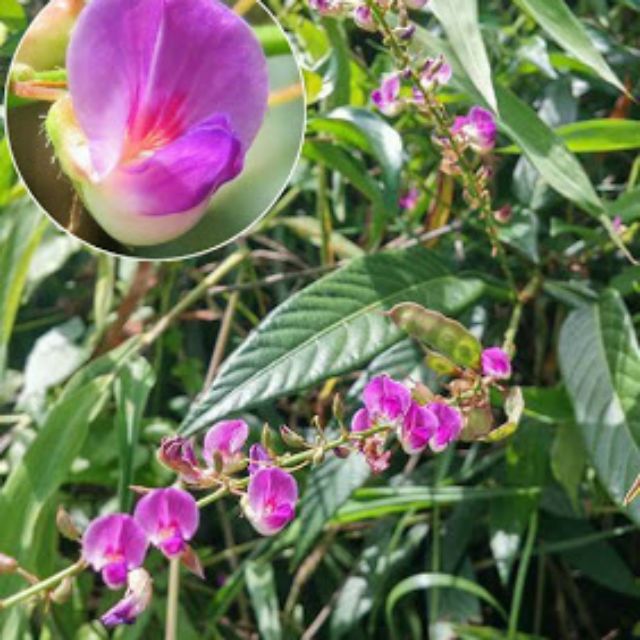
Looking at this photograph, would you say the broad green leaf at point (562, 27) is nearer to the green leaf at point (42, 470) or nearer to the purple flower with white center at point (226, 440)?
the purple flower with white center at point (226, 440)

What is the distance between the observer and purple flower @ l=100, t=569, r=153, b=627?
0.68 metres

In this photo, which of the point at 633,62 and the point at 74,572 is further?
the point at 633,62

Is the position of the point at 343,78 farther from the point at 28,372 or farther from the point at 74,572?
the point at 74,572

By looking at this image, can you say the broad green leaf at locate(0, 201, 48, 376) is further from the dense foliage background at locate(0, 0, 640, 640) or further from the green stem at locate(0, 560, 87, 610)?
the green stem at locate(0, 560, 87, 610)

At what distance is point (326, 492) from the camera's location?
39.8 inches

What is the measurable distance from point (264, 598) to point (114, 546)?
0.39 metres

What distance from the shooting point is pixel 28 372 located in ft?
3.99

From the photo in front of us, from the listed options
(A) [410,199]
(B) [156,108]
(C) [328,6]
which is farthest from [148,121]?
(A) [410,199]

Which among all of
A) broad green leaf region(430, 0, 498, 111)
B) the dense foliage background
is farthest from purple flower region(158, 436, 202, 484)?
broad green leaf region(430, 0, 498, 111)

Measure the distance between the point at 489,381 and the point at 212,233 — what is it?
0.17 m

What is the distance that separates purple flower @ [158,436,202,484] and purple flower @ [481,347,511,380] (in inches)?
6.8

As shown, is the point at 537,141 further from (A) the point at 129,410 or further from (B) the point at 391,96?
(A) the point at 129,410

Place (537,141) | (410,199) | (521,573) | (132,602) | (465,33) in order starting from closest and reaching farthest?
1. (132,602)
2. (465,33)
3. (537,141)
4. (521,573)
5. (410,199)

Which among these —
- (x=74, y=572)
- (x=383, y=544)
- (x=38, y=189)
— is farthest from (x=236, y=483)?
(x=383, y=544)
